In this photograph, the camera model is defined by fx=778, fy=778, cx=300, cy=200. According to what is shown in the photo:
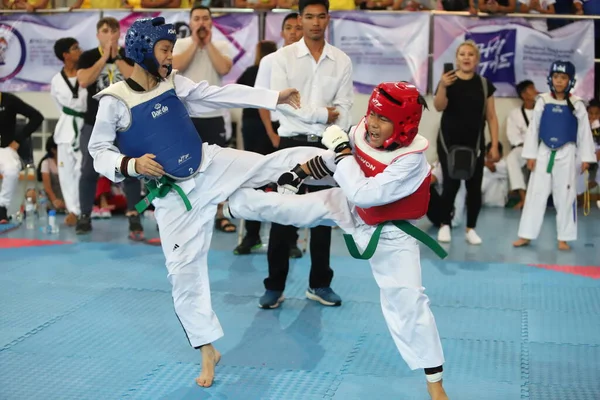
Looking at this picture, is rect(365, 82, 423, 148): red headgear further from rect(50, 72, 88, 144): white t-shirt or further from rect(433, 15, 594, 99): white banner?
rect(433, 15, 594, 99): white banner

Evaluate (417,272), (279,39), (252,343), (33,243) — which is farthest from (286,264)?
(279,39)

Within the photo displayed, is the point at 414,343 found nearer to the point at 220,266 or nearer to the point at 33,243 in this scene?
the point at 220,266

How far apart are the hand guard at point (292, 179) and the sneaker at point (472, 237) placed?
14.0ft

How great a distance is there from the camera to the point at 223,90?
4.23 metres

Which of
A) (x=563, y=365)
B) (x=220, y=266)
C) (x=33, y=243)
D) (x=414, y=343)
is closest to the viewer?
(x=414, y=343)

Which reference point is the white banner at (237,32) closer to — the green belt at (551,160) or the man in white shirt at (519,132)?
the man in white shirt at (519,132)

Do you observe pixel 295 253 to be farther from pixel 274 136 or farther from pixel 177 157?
pixel 177 157

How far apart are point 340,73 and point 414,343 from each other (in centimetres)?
239

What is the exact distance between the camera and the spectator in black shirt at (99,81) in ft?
24.7

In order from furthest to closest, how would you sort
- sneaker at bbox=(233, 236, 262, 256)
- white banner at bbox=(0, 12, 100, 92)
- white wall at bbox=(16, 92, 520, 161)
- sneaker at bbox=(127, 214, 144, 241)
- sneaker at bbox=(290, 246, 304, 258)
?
1. white banner at bbox=(0, 12, 100, 92)
2. white wall at bbox=(16, 92, 520, 161)
3. sneaker at bbox=(127, 214, 144, 241)
4. sneaker at bbox=(233, 236, 262, 256)
5. sneaker at bbox=(290, 246, 304, 258)

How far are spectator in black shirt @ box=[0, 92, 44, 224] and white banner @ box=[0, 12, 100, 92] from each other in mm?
2312

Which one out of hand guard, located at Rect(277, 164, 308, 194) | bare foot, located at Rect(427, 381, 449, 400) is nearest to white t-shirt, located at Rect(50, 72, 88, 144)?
hand guard, located at Rect(277, 164, 308, 194)

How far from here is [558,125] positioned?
24.3ft

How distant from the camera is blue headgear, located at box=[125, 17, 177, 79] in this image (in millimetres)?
3830
